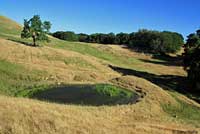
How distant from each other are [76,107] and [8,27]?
86708 mm

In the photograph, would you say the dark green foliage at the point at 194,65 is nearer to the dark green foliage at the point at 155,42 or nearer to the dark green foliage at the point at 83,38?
the dark green foliage at the point at 155,42

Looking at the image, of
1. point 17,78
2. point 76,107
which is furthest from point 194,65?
point 76,107

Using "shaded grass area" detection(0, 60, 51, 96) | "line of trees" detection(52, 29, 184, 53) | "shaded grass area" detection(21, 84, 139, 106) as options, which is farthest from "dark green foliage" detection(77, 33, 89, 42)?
"shaded grass area" detection(21, 84, 139, 106)

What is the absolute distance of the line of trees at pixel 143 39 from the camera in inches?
5236

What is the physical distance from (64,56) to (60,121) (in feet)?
188

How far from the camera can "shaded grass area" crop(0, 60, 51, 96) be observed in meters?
49.1

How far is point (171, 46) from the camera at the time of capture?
135m

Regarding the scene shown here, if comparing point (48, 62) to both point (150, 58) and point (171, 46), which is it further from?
point (171, 46)

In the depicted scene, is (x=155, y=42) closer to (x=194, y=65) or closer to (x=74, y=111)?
(x=194, y=65)

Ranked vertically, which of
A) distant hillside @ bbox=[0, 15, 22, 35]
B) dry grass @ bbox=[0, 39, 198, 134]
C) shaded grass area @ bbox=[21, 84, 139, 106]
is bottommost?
shaded grass area @ bbox=[21, 84, 139, 106]

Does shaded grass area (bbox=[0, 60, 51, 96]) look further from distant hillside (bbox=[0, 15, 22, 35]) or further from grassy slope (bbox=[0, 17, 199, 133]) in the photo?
distant hillside (bbox=[0, 15, 22, 35])

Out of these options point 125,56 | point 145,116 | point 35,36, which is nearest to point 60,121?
point 145,116

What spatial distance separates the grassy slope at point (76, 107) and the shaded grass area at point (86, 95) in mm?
2639

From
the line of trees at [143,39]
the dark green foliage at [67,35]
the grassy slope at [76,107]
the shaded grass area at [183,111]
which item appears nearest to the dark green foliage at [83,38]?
the line of trees at [143,39]
